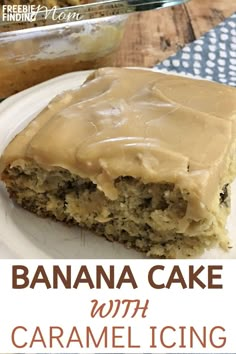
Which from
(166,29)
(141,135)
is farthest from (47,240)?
(166,29)

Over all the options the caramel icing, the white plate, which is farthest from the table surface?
the white plate

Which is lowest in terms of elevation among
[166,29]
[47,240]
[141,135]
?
[47,240]

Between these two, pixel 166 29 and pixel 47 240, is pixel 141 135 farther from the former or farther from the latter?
pixel 166 29

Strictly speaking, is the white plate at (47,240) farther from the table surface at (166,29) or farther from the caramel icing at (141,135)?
the table surface at (166,29)

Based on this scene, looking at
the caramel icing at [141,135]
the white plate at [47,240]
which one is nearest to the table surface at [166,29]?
the caramel icing at [141,135]

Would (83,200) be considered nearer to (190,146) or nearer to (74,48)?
(190,146)

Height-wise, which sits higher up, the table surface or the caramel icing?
the table surface

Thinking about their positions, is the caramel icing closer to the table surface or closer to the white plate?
the white plate
